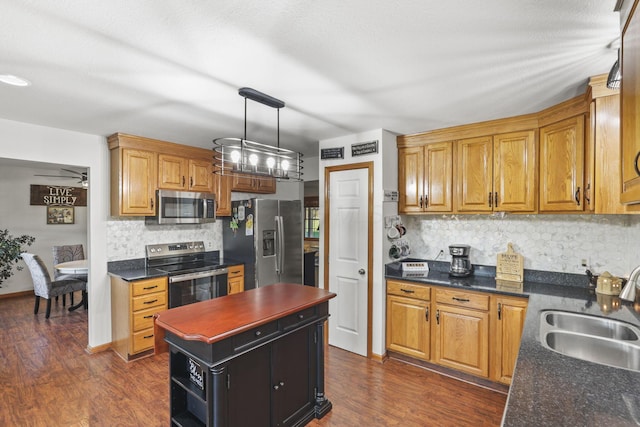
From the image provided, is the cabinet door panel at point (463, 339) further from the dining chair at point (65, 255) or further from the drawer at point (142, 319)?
the dining chair at point (65, 255)

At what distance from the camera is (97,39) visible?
156 cm

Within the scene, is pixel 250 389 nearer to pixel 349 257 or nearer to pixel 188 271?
pixel 349 257

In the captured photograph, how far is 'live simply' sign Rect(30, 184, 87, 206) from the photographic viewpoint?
588cm

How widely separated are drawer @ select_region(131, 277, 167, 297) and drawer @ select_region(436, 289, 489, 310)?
9.57 ft

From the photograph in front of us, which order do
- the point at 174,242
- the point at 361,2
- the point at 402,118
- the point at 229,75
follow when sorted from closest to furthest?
the point at 361,2 → the point at 229,75 → the point at 402,118 → the point at 174,242

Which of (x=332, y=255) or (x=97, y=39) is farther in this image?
(x=332, y=255)

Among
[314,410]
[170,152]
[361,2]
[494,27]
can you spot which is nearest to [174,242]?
[170,152]

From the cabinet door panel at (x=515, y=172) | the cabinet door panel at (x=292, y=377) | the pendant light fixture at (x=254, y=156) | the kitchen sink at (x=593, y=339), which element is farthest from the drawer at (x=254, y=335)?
the cabinet door panel at (x=515, y=172)

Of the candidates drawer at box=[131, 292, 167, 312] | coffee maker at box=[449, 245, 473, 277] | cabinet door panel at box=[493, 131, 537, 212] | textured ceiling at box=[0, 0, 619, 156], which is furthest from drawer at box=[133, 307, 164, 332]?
cabinet door panel at box=[493, 131, 537, 212]

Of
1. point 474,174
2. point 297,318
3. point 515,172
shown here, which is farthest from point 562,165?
point 297,318

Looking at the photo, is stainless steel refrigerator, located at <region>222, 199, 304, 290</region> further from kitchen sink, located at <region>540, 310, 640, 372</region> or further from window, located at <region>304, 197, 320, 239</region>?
kitchen sink, located at <region>540, 310, 640, 372</region>

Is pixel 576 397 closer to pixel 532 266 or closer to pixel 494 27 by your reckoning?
pixel 494 27

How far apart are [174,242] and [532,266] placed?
4.17 m

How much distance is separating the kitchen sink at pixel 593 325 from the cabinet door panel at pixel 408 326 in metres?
1.13
